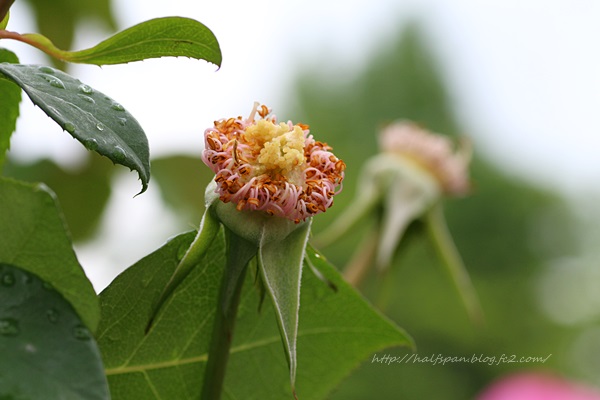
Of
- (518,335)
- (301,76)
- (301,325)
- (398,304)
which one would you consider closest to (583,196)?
(518,335)

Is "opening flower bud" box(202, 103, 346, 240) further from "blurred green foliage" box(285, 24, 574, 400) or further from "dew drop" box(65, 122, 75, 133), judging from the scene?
"blurred green foliage" box(285, 24, 574, 400)

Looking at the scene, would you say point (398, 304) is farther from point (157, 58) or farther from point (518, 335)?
point (157, 58)

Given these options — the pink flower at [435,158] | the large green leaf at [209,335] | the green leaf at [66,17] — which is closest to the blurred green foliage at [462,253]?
the pink flower at [435,158]

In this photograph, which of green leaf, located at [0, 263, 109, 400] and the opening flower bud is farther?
the opening flower bud

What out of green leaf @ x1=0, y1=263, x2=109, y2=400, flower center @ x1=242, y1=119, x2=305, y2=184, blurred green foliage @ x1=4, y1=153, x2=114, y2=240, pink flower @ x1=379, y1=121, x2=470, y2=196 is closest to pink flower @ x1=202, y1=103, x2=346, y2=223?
flower center @ x1=242, y1=119, x2=305, y2=184

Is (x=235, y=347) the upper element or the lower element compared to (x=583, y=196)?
upper

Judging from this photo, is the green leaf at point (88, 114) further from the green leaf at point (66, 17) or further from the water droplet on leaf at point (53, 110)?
the green leaf at point (66, 17)
